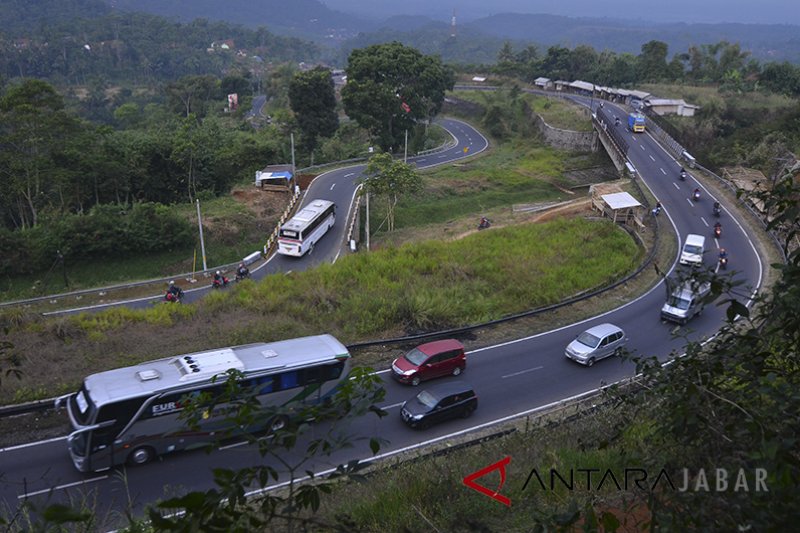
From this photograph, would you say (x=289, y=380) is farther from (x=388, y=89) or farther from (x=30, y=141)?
(x=388, y=89)

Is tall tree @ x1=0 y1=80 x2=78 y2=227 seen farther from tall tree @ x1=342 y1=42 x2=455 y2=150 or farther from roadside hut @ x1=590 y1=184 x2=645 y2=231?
roadside hut @ x1=590 y1=184 x2=645 y2=231

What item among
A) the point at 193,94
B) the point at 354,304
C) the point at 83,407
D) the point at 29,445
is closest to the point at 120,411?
the point at 83,407

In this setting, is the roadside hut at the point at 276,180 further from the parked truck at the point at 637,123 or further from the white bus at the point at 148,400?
the parked truck at the point at 637,123

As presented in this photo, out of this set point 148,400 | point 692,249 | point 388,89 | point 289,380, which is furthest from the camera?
point 388,89

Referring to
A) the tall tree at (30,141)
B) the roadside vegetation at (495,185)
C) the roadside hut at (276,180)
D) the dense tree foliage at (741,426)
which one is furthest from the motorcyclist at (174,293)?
the dense tree foliage at (741,426)

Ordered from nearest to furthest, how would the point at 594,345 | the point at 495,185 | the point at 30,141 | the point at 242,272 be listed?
the point at 594,345
the point at 242,272
the point at 30,141
the point at 495,185

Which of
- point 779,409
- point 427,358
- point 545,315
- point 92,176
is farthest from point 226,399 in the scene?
point 92,176

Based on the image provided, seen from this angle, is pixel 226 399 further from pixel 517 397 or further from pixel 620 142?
pixel 620 142

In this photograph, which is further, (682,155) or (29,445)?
(682,155)
